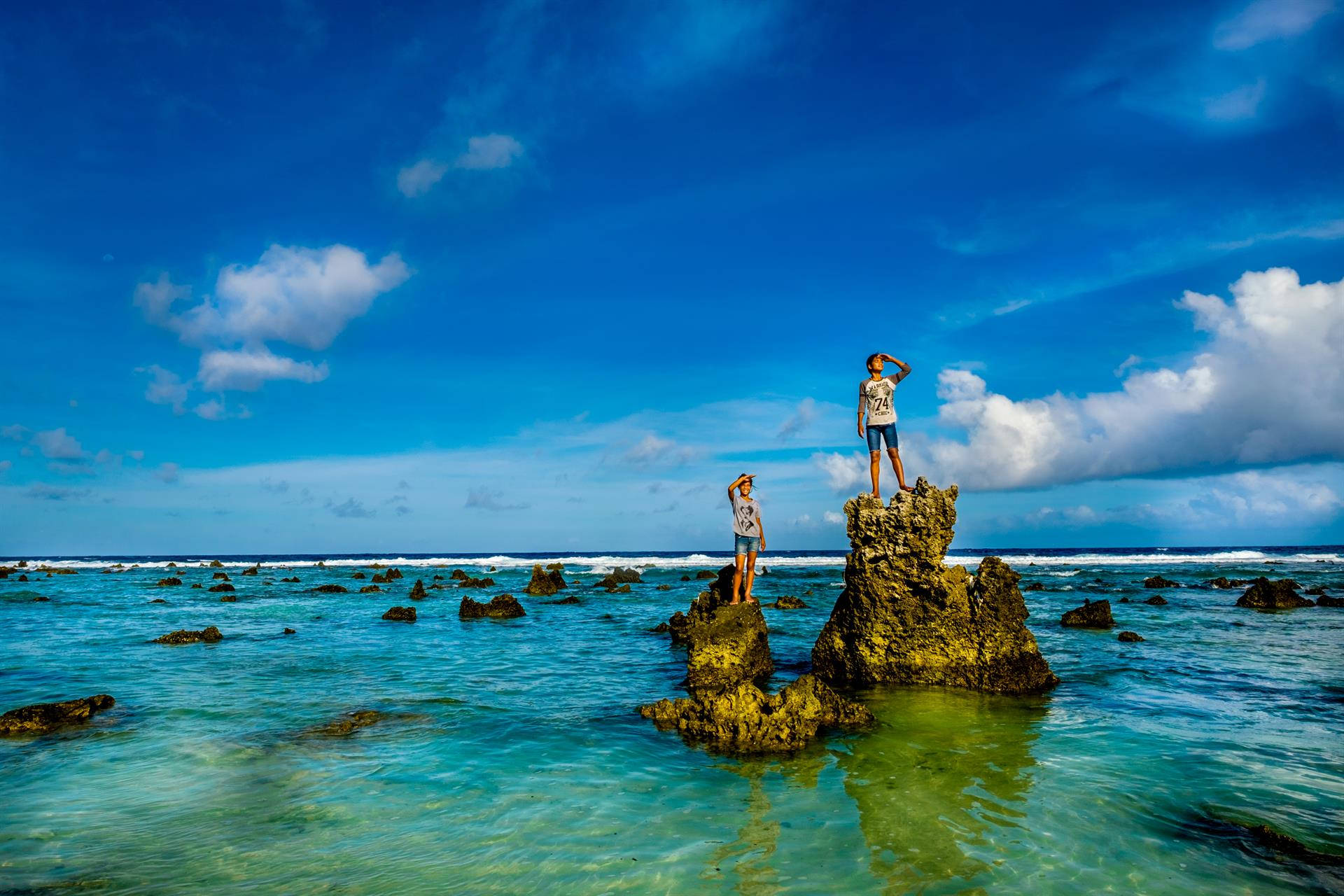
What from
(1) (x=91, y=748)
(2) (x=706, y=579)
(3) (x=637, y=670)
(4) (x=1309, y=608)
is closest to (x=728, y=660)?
(3) (x=637, y=670)

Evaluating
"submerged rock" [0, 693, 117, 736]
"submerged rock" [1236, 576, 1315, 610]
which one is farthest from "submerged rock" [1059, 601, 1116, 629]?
"submerged rock" [0, 693, 117, 736]

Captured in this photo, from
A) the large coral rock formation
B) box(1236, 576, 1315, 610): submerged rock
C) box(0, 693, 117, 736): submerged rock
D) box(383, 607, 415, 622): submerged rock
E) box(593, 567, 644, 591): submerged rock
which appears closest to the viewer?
box(0, 693, 117, 736): submerged rock

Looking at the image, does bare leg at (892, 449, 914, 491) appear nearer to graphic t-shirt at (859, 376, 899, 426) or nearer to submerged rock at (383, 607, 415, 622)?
graphic t-shirt at (859, 376, 899, 426)

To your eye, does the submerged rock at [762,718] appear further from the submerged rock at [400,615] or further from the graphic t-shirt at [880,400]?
the submerged rock at [400,615]

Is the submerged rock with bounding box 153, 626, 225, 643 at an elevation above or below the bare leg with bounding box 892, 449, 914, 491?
below

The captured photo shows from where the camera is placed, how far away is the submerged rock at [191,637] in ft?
56.4

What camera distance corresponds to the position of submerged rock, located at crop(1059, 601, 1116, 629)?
64.9 feet

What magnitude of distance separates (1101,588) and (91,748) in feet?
131

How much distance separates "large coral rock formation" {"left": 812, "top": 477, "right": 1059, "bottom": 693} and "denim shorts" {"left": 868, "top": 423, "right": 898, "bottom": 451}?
76cm

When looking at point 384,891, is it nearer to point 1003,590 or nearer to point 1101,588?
point 1003,590

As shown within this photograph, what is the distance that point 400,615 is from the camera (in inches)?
899

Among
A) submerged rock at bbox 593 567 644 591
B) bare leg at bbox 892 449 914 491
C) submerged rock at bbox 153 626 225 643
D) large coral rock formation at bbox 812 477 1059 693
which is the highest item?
bare leg at bbox 892 449 914 491

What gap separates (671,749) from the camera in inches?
332

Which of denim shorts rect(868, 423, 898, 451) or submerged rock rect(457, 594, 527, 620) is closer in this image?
denim shorts rect(868, 423, 898, 451)
